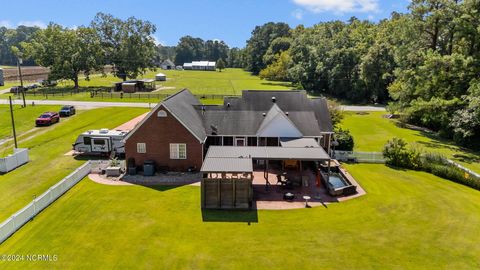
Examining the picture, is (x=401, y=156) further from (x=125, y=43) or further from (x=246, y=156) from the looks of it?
(x=125, y=43)

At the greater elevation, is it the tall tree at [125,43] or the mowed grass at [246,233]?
the tall tree at [125,43]

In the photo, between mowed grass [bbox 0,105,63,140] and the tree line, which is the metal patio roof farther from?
mowed grass [bbox 0,105,63,140]

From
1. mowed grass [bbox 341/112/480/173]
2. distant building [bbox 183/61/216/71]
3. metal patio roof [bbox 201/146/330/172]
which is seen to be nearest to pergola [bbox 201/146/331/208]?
metal patio roof [bbox 201/146/330/172]

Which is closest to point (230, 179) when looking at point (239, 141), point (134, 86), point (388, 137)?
point (239, 141)

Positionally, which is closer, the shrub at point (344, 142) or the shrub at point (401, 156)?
the shrub at point (401, 156)

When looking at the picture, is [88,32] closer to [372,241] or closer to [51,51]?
[51,51]

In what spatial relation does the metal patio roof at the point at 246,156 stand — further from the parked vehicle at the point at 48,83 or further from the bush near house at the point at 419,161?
the parked vehicle at the point at 48,83

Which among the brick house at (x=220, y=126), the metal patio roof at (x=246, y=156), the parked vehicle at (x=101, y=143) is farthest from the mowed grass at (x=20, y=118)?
the metal patio roof at (x=246, y=156)
